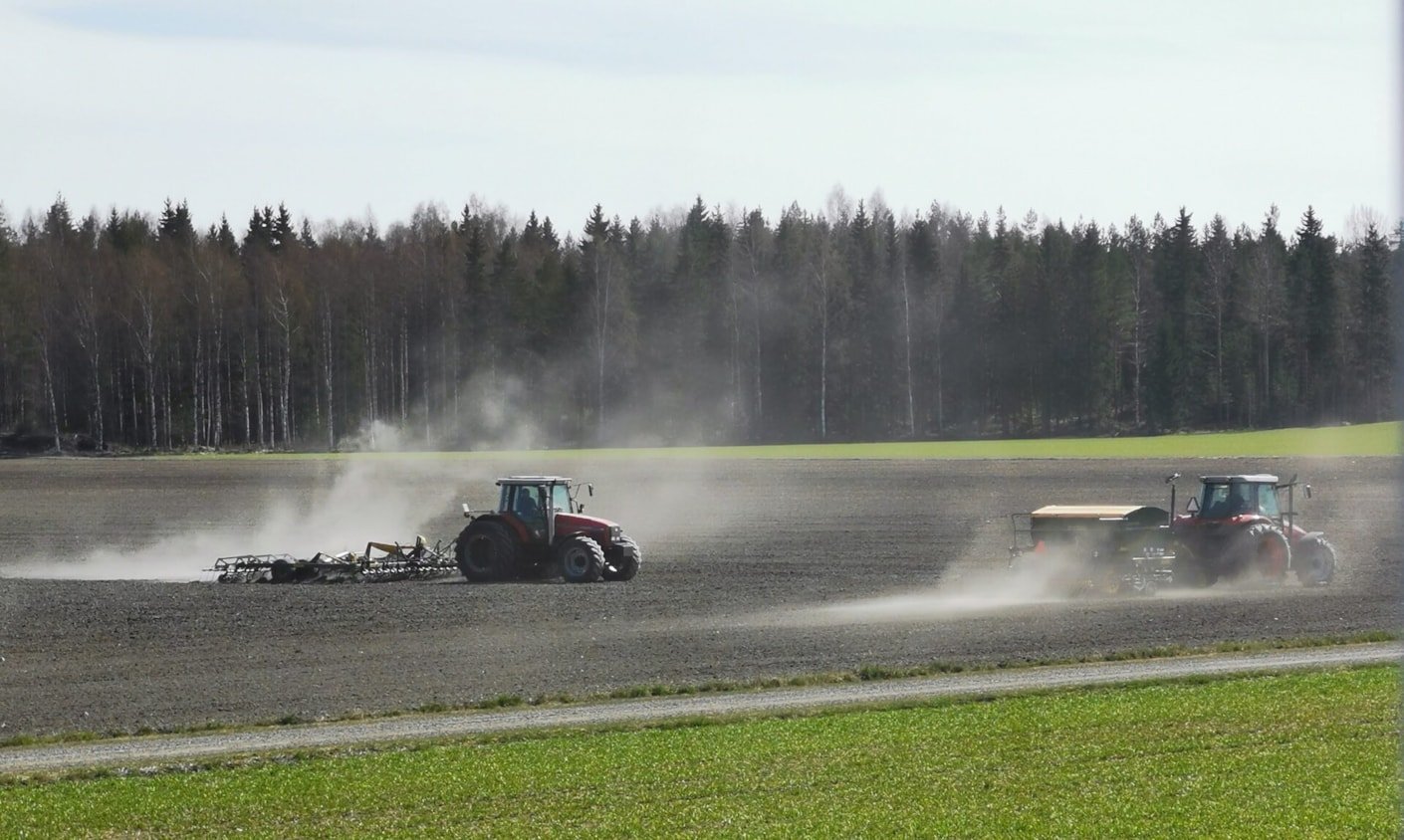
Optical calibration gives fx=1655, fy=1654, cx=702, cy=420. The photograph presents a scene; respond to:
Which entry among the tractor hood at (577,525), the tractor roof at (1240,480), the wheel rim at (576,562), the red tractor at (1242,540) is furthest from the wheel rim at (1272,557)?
the wheel rim at (576,562)

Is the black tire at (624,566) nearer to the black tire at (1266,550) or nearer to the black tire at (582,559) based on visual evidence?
the black tire at (582,559)

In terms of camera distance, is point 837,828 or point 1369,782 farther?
point 1369,782

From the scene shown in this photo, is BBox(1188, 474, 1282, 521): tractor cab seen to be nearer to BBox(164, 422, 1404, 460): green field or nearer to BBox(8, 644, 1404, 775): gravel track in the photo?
BBox(8, 644, 1404, 775): gravel track

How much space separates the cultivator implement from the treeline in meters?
54.7

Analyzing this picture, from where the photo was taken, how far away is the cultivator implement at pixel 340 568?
37062 millimetres

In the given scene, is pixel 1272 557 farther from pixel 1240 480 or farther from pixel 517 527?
pixel 517 527

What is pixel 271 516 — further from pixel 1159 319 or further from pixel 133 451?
pixel 1159 319

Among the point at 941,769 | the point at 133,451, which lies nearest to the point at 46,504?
the point at 133,451

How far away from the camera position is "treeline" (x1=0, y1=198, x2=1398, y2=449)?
97188 mm

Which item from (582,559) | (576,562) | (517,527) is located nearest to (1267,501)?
(582,559)

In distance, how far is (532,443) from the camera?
94.8 m

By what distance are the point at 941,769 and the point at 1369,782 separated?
4.00 meters

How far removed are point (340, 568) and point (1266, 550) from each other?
20.2 metres

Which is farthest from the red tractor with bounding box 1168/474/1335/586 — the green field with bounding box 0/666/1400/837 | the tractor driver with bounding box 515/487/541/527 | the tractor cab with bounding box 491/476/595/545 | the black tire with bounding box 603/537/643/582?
the green field with bounding box 0/666/1400/837
